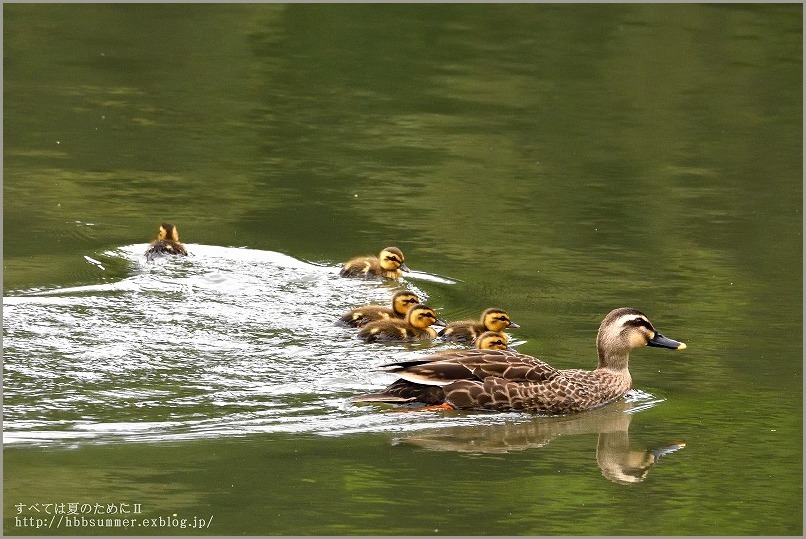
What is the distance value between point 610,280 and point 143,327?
3.19m

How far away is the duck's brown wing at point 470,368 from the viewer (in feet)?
27.0

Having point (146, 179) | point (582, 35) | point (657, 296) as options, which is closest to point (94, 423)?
point (657, 296)

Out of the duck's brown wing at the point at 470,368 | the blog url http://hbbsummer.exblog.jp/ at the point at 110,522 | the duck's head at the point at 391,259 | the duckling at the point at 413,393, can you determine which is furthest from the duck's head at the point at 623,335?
the blog url http://hbbsummer.exblog.jp/ at the point at 110,522

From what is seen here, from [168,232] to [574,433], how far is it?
12.3 feet

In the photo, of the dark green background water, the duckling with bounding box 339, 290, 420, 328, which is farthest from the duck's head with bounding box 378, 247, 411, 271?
the duckling with bounding box 339, 290, 420, 328

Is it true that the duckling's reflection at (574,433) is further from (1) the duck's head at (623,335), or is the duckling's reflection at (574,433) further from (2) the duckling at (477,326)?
(2) the duckling at (477,326)

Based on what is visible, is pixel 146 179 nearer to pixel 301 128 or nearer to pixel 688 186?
pixel 301 128

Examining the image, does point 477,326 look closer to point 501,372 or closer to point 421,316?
point 421,316

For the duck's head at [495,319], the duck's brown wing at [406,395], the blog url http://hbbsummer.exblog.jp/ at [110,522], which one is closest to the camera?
the blog url http://hbbsummer.exblog.jp/ at [110,522]

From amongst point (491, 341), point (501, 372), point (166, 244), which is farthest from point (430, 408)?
point (166, 244)

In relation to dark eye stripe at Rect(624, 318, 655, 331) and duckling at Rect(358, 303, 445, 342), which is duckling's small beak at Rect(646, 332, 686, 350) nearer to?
dark eye stripe at Rect(624, 318, 655, 331)

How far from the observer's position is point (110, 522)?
21.2 ft

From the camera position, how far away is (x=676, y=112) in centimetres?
1588

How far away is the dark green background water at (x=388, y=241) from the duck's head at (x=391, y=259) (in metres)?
0.25
